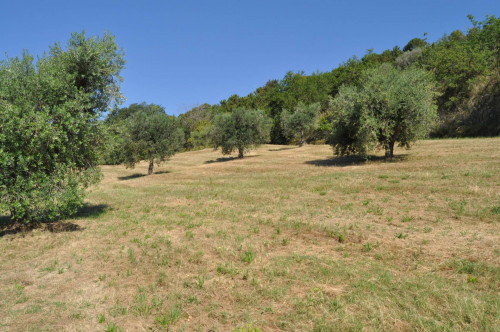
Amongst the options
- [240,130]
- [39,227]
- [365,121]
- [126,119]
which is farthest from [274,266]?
[240,130]

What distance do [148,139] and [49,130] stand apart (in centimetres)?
2925

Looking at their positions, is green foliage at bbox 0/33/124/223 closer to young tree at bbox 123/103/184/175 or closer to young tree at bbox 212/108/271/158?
young tree at bbox 123/103/184/175

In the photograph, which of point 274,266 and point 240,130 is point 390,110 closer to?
point 274,266

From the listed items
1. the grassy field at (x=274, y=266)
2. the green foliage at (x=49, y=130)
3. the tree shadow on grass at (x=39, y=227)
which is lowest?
the grassy field at (x=274, y=266)

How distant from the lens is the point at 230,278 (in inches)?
304

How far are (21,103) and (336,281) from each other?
45.9 ft

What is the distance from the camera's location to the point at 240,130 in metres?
51.6

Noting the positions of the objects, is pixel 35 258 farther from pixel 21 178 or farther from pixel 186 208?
pixel 186 208

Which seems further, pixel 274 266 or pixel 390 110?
pixel 390 110

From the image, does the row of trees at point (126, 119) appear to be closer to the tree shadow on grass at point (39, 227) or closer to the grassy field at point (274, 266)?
the tree shadow on grass at point (39, 227)

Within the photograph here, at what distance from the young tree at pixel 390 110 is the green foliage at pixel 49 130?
2189 centimetres

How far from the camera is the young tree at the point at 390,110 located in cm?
2531

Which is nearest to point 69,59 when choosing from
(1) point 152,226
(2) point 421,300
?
(1) point 152,226

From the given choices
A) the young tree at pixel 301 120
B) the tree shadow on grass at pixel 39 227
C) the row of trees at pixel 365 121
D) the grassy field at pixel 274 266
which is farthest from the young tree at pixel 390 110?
the young tree at pixel 301 120
